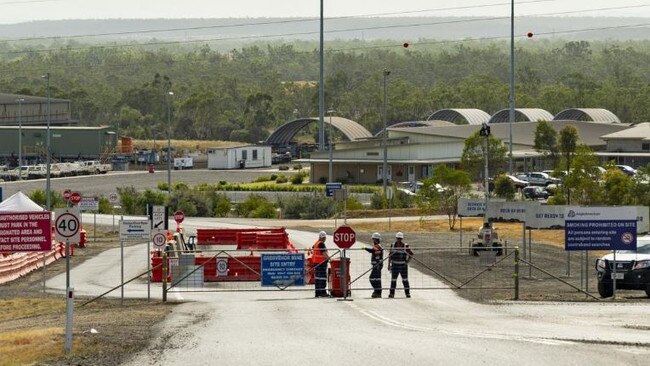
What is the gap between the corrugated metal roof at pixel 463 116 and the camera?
14112 cm

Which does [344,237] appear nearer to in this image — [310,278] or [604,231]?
[310,278]

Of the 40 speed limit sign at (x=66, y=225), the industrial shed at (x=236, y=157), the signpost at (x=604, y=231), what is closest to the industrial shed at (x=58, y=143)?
the industrial shed at (x=236, y=157)

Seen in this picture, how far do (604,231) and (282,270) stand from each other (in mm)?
7957

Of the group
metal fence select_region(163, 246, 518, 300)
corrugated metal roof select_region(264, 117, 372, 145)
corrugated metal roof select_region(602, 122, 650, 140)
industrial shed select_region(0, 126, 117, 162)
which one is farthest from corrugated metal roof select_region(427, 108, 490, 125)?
metal fence select_region(163, 246, 518, 300)

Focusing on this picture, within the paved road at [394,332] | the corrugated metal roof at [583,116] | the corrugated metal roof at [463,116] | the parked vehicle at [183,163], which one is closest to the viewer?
the paved road at [394,332]

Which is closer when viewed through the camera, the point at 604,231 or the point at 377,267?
the point at 377,267

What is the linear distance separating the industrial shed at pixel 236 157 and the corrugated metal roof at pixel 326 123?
6.10 metres

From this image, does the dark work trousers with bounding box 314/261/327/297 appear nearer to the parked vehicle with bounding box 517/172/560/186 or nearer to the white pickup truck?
the parked vehicle with bounding box 517/172/560/186

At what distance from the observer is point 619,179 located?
206 ft

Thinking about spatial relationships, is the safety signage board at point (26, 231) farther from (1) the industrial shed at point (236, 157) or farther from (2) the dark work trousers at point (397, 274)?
(1) the industrial shed at point (236, 157)

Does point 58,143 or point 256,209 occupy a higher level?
point 58,143

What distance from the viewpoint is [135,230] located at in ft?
112

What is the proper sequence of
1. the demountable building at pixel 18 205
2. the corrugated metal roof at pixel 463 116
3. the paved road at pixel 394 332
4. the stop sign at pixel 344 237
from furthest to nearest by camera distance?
the corrugated metal roof at pixel 463 116 → the demountable building at pixel 18 205 → the stop sign at pixel 344 237 → the paved road at pixel 394 332

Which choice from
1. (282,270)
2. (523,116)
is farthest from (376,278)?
(523,116)
